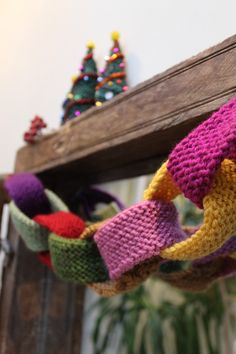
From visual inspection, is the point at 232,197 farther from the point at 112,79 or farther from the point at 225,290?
the point at 225,290

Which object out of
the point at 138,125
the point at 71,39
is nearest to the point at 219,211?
the point at 138,125

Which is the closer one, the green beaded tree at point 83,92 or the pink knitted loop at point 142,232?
the pink knitted loop at point 142,232

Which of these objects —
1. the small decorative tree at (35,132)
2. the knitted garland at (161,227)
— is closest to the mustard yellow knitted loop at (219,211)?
the knitted garland at (161,227)

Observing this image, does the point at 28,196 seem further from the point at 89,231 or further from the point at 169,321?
the point at 169,321

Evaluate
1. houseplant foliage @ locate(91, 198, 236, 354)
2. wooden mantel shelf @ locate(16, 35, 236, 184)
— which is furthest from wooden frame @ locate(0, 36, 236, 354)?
houseplant foliage @ locate(91, 198, 236, 354)

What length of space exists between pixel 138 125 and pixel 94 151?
91mm

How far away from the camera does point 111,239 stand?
0.39 meters

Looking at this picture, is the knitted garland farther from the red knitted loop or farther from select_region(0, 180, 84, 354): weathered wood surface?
select_region(0, 180, 84, 354): weathered wood surface

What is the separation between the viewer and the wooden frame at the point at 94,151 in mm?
385

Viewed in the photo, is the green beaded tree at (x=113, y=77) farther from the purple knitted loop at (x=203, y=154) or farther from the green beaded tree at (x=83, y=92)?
the purple knitted loop at (x=203, y=154)

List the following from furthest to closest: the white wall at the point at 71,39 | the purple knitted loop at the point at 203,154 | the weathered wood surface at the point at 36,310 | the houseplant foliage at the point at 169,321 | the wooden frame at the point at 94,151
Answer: the houseplant foliage at the point at 169,321 → the weathered wood surface at the point at 36,310 → the white wall at the point at 71,39 → the wooden frame at the point at 94,151 → the purple knitted loop at the point at 203,154

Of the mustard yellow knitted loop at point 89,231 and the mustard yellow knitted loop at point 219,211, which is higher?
the mustard yellow knitted loop at point 89,231

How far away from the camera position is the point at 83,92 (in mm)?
595

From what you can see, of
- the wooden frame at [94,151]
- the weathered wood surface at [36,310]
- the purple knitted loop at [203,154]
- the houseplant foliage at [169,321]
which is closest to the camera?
the purple knitted loop at [203,154]
